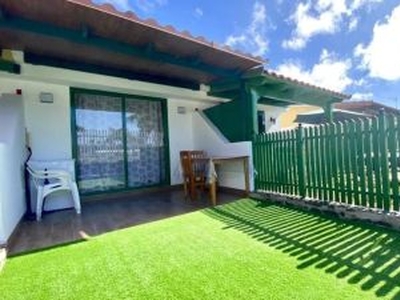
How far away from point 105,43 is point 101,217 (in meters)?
3.18

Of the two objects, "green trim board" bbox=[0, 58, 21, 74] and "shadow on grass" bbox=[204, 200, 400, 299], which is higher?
"green trim board" bbox=[0, 58, 21, 74]

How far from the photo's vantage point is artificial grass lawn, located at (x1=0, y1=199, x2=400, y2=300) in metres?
2.32

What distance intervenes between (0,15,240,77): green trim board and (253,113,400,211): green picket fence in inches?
90.0

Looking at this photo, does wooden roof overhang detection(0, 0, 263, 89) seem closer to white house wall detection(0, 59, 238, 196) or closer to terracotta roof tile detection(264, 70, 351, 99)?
white house wall detection(0, 59, 238, 196)

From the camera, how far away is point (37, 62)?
529 centimetres

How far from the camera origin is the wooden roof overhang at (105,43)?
3.90 m

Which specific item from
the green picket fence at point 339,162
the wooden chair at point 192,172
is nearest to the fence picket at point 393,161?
the green picket fence at point 339,162

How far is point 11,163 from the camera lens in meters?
4.23

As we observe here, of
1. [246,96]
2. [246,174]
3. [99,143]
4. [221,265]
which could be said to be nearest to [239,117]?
[246,96]

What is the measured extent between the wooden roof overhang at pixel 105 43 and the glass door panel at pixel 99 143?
110cm

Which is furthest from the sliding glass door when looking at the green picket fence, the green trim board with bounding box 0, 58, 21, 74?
the green picket fence

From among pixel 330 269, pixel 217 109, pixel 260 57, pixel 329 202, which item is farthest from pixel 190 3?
pixel 330 269

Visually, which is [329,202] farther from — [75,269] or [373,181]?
[75,269]

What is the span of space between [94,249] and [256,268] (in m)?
2.05
